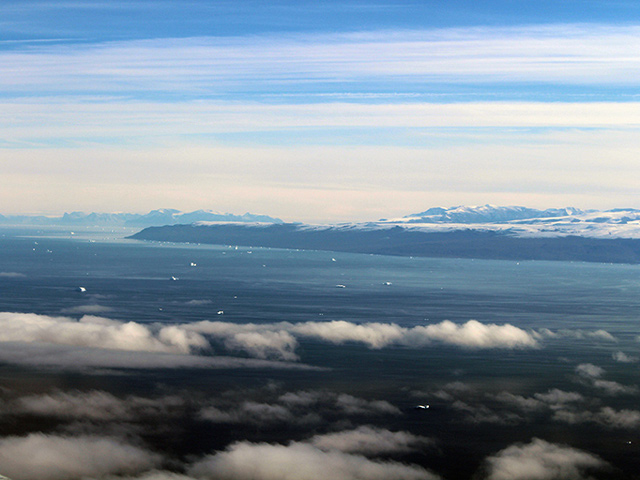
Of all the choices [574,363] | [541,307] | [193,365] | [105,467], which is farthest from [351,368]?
[541,307]

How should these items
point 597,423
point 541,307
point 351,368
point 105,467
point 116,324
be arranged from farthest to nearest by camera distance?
point 541,307
point 116,324
point 351,368
point 597,423
point 105,467

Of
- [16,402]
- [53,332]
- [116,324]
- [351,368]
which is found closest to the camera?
[16,402]

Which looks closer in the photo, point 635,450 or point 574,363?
point 635,450

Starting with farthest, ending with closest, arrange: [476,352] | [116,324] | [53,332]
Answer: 1. [116,324]
2. [53,332]
3. [476,352]

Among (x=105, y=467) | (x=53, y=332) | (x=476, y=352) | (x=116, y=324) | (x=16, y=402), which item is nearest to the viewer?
(x=105, y=467)

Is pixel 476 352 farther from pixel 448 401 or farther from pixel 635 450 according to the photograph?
pixel 635 450

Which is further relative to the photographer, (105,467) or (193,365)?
(193,365)

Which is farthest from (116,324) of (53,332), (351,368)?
(351,368)

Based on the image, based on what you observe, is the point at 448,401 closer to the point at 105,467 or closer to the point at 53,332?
the point at 105,467
